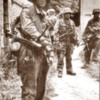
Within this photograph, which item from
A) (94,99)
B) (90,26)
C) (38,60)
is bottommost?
(94,99)

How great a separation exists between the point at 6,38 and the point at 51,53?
18.2 inches

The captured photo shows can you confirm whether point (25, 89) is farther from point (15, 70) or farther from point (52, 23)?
point (52, 23)

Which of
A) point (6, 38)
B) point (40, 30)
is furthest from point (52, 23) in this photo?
point (6, 38)

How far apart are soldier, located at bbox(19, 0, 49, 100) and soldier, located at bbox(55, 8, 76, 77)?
0.20 metres

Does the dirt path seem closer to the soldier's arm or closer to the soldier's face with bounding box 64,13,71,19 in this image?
the soldier's face with bounding box 64,13,71,19

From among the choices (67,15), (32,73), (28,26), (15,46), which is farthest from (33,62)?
(67,15)

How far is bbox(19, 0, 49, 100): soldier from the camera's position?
4461mm

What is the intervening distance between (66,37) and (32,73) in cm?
48

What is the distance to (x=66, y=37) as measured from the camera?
4.68 m

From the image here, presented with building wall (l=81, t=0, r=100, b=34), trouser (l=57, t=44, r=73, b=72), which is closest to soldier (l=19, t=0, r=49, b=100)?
trouser (l=57, t=44, r=73, b=72)

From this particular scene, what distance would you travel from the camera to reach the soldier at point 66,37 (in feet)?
15.3

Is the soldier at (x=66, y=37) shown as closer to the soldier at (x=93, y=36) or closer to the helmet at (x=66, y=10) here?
the helmet at (x=66, y=10)

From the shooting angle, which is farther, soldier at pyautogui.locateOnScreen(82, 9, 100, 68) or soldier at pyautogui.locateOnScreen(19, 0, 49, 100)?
soldier at pyautogui.locateOnScreen(82, 9, 100, 68)

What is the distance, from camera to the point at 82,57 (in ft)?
15.4
